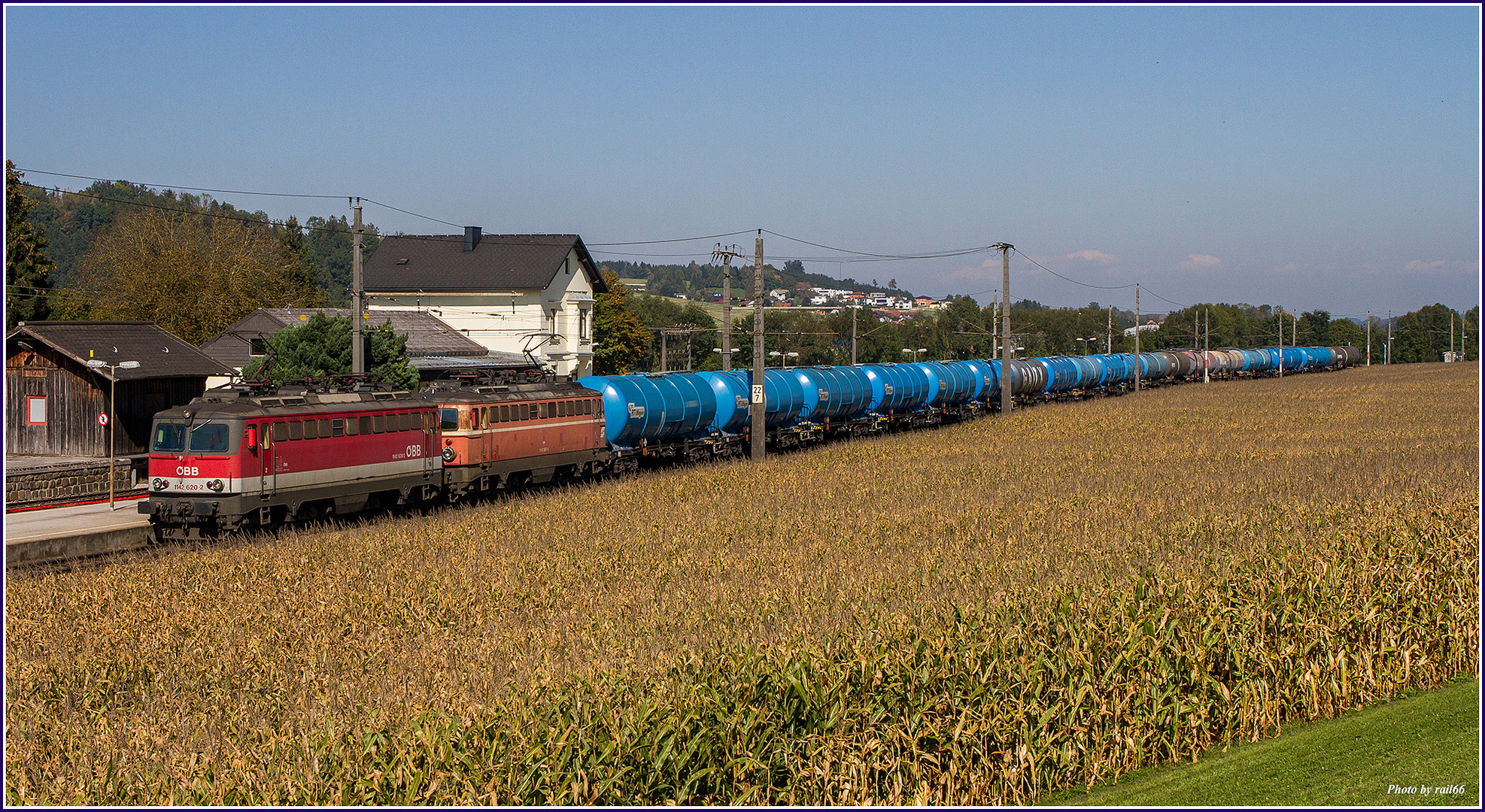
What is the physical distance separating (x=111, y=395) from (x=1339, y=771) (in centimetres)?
3454

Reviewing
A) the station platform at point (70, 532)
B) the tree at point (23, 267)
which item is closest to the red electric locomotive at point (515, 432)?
the station platform at point (70, 532)

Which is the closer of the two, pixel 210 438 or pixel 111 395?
pixel 210 438

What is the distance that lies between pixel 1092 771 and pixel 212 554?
1647 cm

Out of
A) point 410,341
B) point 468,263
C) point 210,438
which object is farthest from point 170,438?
point 468,263

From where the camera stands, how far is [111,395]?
35.5 m

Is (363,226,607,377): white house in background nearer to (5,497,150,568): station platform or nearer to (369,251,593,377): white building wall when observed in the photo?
(369,251,593,377): white building wall

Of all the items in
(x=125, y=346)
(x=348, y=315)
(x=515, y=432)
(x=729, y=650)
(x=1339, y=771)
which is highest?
(x=348, y=315)

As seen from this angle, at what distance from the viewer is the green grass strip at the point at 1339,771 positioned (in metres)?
9.83

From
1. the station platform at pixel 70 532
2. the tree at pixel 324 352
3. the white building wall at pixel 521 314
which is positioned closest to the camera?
the station platform at pixel 70 532

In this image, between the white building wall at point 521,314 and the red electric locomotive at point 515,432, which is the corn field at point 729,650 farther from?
the white building wall at point 521,314

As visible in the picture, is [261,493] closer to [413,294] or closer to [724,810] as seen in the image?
[724,810]

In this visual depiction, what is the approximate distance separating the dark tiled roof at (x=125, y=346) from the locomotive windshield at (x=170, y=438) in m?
9.09

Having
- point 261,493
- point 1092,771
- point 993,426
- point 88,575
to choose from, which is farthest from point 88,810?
point 993,426

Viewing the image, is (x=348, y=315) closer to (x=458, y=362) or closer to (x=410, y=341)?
(x=458, y=362)
